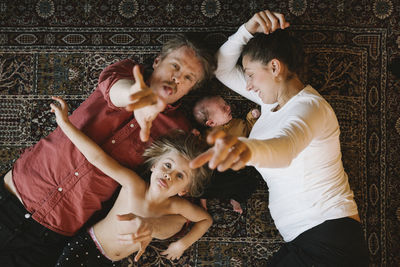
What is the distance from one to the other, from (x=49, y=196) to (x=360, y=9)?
1.93 metres

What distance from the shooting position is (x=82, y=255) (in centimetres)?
167

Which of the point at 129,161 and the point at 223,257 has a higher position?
the point at 129,161

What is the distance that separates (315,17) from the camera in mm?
1874

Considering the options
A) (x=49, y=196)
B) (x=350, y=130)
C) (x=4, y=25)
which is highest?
(x=4, y=25)

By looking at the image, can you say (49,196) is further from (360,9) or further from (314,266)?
(360,9)

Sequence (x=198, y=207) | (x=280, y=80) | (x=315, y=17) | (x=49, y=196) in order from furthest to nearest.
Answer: (x=315, y=17) → (x=198, y=207) → (x=49, y=196) → (x=280, y=80)

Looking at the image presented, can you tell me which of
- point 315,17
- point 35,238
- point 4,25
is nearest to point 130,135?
point 35,238

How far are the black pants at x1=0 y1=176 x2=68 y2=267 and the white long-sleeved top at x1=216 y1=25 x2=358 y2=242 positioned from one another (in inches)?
44.9

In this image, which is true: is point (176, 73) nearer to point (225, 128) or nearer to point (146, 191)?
point (225, 128)

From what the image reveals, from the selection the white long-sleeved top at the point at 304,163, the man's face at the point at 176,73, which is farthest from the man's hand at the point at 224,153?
the man's face at the point at 176,73

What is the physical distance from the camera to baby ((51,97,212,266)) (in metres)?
1.52

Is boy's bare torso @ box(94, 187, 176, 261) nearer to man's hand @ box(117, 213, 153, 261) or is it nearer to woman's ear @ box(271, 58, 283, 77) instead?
man's hand @ box(117, 213, 153, 261)

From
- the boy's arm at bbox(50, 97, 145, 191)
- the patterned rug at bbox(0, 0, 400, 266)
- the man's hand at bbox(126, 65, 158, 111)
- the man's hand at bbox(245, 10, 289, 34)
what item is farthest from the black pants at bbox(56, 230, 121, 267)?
the man's hand at bbox(245, 10, 289, 34)

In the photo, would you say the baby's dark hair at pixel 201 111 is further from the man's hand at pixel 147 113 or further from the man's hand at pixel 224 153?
the man's hand at pixel 224 153
